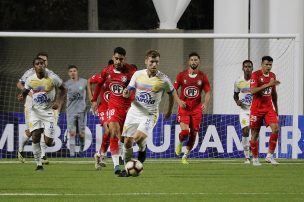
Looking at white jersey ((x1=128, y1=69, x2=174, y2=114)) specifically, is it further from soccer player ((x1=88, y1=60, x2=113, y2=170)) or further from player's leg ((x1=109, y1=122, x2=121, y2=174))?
soccer player ((x1=88, y1=60, x2=113, y2=170))

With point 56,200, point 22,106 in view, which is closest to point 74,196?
point 56,200

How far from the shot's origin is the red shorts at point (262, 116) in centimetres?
2205

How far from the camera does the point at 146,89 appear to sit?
59.9 feet

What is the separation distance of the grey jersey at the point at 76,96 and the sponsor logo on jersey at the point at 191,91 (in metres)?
4.42

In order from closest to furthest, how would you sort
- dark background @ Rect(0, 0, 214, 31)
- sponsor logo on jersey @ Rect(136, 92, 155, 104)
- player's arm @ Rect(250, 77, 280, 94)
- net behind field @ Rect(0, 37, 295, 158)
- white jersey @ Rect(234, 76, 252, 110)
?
1. sponsor logo on jersey @ Rect(136, 92, 155, 104)
2. player's arm @ Rect(250, 77, 280, 94)
3. white jersey @ Rect(234, 76, 252, 110)
4. net behind field @ Rect(0, 37, 295, 158)
5. dark background @ Rect(0, 0, 214, 31)

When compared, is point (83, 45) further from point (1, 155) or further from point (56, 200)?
point (56, 200)

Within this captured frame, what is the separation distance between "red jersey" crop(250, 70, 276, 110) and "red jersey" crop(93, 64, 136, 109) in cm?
335

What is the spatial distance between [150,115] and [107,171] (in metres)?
2.27

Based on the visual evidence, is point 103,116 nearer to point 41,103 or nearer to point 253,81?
point 41,103

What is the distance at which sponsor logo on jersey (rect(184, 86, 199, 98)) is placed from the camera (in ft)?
75.7

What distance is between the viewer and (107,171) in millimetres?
20094

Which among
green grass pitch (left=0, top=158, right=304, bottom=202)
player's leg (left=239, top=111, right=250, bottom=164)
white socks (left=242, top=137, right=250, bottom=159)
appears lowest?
green grass pitch (left=0, top=158, right=304, bottom=202)


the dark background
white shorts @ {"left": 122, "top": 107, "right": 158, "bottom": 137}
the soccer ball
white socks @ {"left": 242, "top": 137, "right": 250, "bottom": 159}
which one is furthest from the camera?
the dark background

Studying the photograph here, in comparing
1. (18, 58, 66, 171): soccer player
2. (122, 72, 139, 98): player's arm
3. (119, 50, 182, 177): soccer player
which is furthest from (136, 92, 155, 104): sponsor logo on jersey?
(18, 58, 66, 171): soccer player
